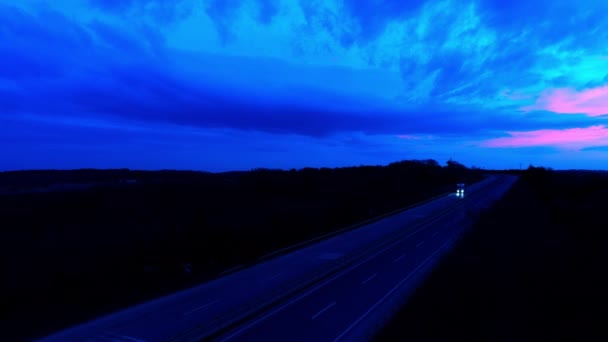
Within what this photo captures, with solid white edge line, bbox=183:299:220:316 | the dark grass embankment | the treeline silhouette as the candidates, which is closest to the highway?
solid white edge line, bbox=183:299:220:316

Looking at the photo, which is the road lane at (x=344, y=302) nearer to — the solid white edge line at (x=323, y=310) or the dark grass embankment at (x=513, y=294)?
the solid white edge line at (x=323, y=310)

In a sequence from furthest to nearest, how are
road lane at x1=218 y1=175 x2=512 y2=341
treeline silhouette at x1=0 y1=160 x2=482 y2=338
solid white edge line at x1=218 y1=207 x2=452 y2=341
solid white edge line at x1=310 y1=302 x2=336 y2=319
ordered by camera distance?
treeline silhouette at x1=0 y1=160 x2=482 y2=338 → solid white edge line at x1=310 y1=302 x2=336 y2=319 → solid white edge line at x1=218 y1=207 x2=452 y2=341 → road lane at x1=218 y1=175 x2=512 y2=341

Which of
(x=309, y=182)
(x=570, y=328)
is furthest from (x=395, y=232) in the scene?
(x=309, y=182)

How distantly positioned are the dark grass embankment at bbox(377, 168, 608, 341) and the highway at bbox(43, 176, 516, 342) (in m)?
1.23

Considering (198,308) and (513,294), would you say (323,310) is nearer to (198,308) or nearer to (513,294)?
(198,308)

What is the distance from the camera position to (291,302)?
47.9 ft

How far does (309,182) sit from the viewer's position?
240 ft

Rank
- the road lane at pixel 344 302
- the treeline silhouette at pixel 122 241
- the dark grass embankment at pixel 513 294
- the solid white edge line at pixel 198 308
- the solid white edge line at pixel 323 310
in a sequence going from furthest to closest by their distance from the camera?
1. the treeline silhouette at pixel 122 241
2. the solid white edge line at pixel 198 308
3. the solid white edge line at pixel 323 310
4. the dark grass embankment at pixel 513 294
5. the road lane at pixel 344 302

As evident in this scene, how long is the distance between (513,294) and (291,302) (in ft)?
30.9

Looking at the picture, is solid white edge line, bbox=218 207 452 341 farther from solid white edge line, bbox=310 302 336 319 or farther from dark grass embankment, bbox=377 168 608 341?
dark grass embankment, bbox=377 168 608 341

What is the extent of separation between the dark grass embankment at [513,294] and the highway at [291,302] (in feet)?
4.03

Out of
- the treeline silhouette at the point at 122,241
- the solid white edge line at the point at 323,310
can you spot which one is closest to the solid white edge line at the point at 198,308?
the treeline silhouette at the point at 122,241

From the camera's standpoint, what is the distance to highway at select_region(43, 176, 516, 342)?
12102 millimetres

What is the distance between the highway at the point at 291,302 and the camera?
1210cm
